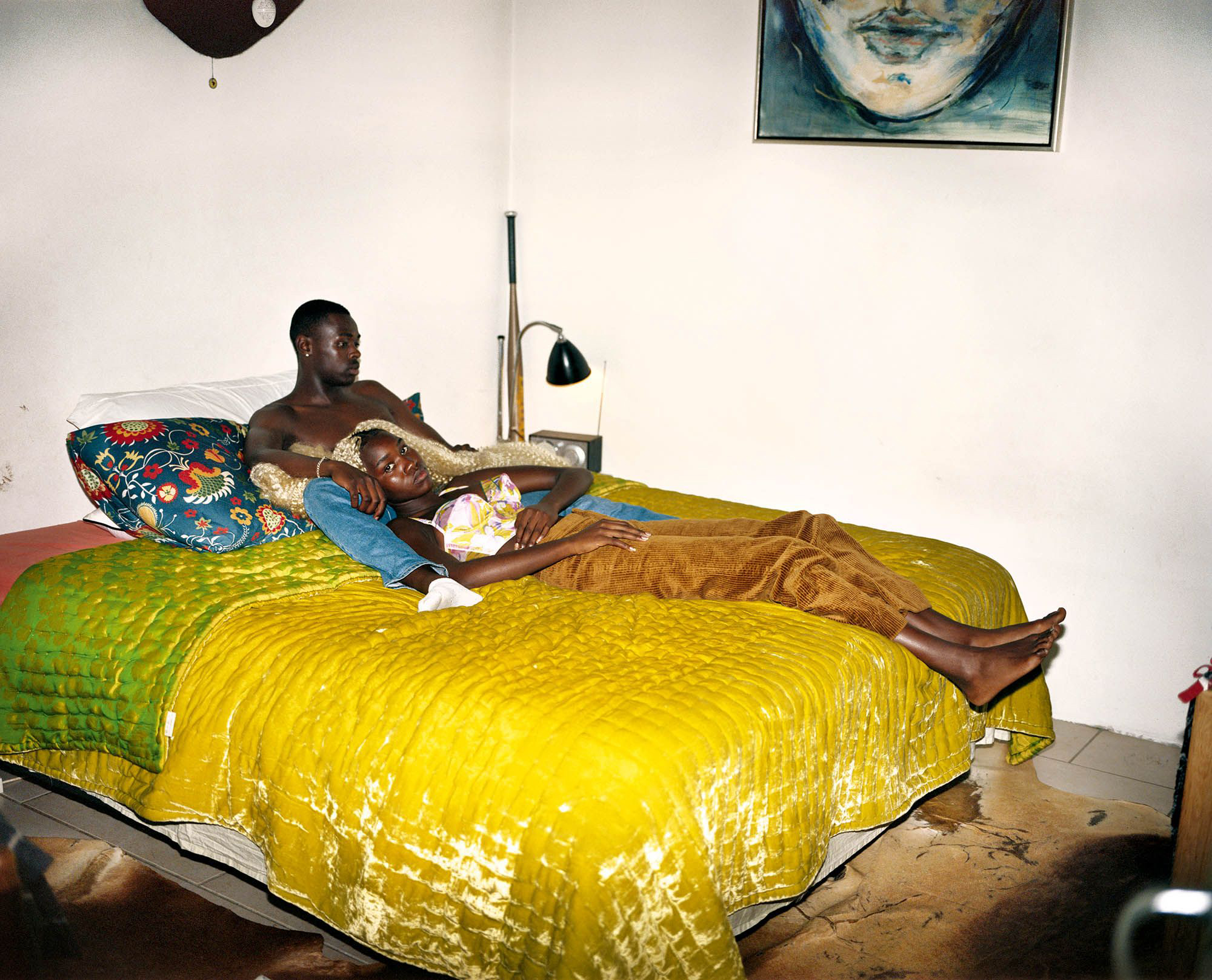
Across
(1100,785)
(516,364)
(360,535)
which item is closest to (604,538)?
(360,535)

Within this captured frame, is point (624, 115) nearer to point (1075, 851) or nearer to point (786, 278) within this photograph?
point (786, 278)

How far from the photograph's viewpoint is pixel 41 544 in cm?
258

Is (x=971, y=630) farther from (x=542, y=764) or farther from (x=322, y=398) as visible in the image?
(x=322, y=398)

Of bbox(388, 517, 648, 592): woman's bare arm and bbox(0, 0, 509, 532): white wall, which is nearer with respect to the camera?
bbox(388, 517, 648, 592): woman's bare arm

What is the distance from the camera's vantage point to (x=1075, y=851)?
7.95 ft

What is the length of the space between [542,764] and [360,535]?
3.06 ft

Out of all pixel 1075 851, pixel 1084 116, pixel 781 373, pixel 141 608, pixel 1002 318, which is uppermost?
pixel 1084 116

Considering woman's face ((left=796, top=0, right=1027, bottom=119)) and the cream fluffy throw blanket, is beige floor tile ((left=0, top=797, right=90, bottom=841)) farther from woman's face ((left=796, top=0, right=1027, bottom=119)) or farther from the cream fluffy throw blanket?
woman's face ((left=796, top=0, right=1027, bottom=119))

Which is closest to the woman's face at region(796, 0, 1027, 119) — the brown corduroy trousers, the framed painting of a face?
the framed painting of a face

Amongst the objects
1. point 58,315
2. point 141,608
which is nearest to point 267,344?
point 58,315

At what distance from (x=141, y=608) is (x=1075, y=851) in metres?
2.13

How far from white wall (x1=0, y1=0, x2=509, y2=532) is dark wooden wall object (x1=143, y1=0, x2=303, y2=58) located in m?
0.04

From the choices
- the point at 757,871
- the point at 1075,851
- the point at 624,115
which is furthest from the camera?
the point at 624,115

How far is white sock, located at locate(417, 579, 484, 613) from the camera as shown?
2.19m
